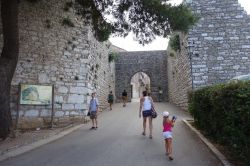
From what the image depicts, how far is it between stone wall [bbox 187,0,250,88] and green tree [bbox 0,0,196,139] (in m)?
4.99

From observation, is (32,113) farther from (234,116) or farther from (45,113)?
(234,116)

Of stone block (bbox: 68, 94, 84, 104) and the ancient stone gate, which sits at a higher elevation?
the ancient stone gate

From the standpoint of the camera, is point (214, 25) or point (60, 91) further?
point (214, 25)

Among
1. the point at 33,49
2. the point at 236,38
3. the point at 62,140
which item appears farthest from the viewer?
the point at 236,38

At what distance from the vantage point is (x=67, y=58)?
555 inches

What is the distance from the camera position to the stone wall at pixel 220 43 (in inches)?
→ 605

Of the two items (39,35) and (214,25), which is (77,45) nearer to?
(39,35)

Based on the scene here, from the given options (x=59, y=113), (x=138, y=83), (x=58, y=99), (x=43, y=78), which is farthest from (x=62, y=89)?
(x=138, y=83)

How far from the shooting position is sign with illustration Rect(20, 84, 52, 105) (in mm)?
12859

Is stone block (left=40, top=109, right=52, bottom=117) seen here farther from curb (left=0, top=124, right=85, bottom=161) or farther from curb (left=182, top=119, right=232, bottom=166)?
curb (left=182, top=119, right=232, bottom=166)

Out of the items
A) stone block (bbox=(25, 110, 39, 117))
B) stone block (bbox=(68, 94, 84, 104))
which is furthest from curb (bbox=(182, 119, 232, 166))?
stone block (bbox=(25, 110, 39, 117))

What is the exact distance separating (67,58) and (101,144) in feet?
20.6

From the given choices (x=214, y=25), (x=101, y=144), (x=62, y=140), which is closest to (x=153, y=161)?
(x=101, y=144)

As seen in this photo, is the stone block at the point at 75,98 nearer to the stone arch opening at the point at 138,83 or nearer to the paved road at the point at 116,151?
the paved road at the point at 116,151
